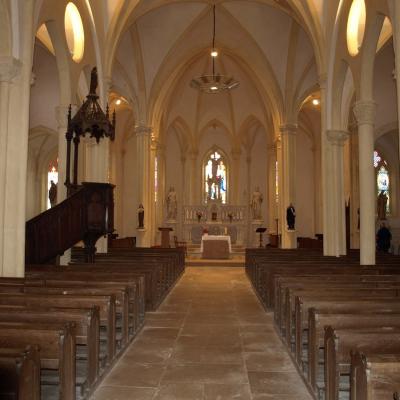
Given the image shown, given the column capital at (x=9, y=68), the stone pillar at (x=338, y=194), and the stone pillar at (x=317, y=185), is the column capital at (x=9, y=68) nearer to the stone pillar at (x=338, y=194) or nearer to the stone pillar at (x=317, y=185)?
the stone pillar at (x=338, y=194)

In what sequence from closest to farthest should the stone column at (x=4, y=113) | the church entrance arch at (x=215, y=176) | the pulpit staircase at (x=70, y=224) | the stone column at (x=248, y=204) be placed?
1. the stone column at (x=4, y=113)
2. the pulpit staircase at (x=70, y=224)
3. the stone column at (x=248, y=204)
4. the church entrance arch at (x=215, y=176)

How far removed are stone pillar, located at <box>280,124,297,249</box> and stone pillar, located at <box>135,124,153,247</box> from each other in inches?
260

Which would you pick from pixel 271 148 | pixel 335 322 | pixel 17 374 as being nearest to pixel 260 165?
pixel 271 148

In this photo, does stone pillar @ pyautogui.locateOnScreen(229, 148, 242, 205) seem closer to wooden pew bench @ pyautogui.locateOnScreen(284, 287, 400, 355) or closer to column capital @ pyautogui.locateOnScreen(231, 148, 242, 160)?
column capital @ pyautogui.locateOnScreen(231, 148, 242, 160)

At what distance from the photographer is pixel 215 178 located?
3238 centimetres

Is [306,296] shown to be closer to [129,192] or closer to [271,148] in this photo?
[271,148]

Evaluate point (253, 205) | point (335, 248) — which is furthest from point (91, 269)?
point (253, 205)

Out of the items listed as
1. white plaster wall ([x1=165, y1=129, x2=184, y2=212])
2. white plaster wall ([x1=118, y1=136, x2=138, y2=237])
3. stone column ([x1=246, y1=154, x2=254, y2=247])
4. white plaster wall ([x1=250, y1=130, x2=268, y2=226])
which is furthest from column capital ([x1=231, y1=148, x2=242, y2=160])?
white plaster wall ([x1=118, y1=136, x2=138, y2=237])

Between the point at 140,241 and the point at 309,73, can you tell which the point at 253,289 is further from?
the point at 309,73

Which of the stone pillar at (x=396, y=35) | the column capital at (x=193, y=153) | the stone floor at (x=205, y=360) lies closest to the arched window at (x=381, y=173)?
the column capital at (x=193, y=153)

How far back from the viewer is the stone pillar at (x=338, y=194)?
45.8 feet

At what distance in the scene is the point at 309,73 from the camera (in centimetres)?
2105

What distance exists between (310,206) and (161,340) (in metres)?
25.8

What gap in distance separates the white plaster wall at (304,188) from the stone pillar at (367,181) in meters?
19.8
